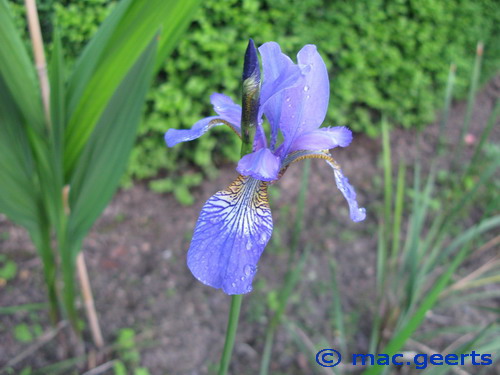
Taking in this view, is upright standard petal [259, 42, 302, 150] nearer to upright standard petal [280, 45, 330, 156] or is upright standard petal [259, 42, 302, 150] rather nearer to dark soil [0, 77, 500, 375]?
upright standard petal [280, 45, 330, 156]

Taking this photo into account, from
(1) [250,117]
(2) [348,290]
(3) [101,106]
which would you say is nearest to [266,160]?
(1) [250,117]

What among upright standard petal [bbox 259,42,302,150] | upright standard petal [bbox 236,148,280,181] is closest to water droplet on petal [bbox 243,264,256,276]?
upright standard petal [bbox 236,148,280,181]

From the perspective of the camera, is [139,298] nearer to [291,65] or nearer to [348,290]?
[348,290]

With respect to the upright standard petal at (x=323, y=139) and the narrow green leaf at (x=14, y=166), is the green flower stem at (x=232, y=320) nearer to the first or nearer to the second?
the upright standard petal at (x=323, y=139)

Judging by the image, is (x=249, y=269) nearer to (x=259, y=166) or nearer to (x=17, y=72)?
(x=259, y=166)

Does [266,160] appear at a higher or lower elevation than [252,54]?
lower

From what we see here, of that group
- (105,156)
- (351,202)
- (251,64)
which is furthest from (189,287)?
(251,64)

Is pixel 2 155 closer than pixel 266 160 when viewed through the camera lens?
No
